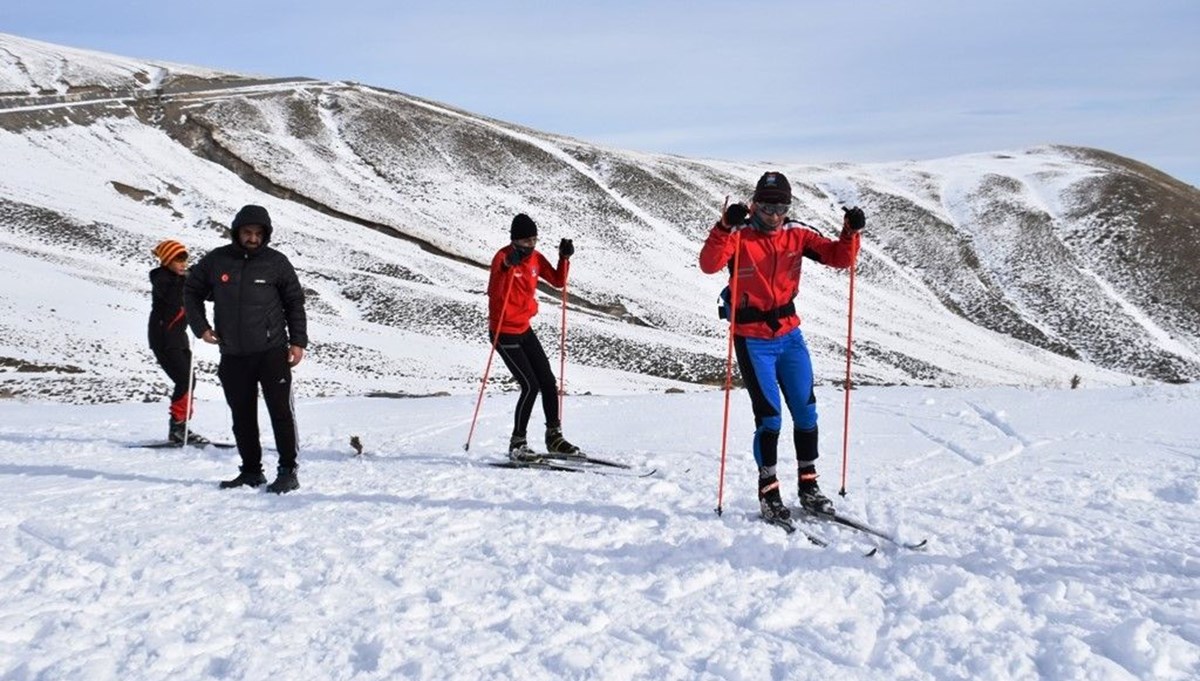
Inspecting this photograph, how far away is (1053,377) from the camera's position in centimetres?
4347

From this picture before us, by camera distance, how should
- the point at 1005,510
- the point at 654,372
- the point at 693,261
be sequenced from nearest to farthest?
1. the point at 1005,510
2. the point at 654,372
3. the point at 693,261

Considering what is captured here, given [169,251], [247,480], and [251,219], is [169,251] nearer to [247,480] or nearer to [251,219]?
[251,219]

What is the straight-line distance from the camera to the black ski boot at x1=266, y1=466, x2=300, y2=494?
819 cm

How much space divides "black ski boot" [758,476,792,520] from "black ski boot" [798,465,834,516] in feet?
0.54

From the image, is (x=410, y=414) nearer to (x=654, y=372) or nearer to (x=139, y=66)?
(x=654, y=372)

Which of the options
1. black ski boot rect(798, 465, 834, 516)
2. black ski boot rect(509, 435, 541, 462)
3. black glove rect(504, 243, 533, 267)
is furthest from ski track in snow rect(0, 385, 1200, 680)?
black glove rect(504, 243, 533, 267)

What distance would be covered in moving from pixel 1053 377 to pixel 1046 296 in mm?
16722

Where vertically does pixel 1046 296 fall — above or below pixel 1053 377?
above

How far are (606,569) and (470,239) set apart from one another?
45.9 m

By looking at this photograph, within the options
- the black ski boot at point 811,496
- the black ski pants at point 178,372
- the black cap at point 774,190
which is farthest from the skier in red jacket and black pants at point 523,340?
the black ski pants at point 178,372

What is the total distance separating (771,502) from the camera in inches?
270

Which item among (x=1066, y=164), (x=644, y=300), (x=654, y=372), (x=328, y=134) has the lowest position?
(x=654, y=372)

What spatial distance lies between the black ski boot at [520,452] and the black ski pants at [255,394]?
2.42 metres

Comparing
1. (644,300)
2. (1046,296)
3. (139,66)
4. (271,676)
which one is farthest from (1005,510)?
(139,66)
